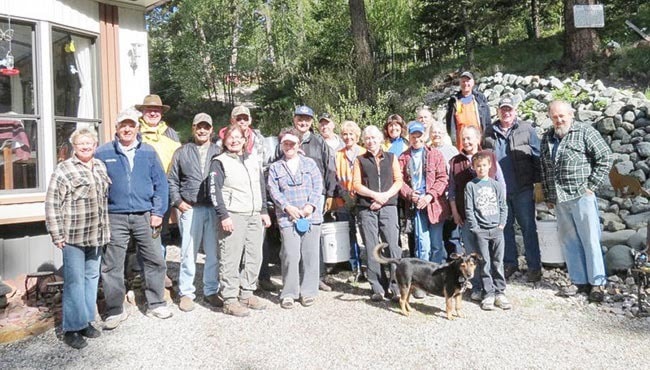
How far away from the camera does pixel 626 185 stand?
6680mm

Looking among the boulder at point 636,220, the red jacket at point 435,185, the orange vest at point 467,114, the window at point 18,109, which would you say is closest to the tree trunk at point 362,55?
the orange vest at point 467,114

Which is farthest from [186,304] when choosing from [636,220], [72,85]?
[636,220]

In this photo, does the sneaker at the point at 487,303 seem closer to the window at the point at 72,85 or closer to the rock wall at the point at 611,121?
the rock wall at the point at 611,121

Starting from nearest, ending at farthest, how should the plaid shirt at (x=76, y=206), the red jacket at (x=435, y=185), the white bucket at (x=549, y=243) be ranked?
the plaid shirt at (x=76, y=206) < the red jacket at (x=435, y=185) < the white bucket at (x=549, y=243)

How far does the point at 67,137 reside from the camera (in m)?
5.83

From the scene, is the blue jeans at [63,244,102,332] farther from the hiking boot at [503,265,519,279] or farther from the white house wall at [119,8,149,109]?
the hiking boot at [503,265,519,279]

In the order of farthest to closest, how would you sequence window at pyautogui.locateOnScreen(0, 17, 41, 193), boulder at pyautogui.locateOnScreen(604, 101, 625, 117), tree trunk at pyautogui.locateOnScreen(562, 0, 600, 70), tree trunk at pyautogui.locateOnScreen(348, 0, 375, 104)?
tree trunk at pyautogui.locateOnScreen(348, 0, 375, 104) → tree trunk at pyautogui.locateOnScreen(562, 0, 600, 70) → boulder at pyautogui.locateOnScreen(604, 101, 625, 117) → window at pyautogui.locateOnScreen(0, 17, 41, 193)

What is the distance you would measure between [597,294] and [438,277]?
155cm

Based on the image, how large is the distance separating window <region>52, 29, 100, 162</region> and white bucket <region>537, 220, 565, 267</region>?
5341mm

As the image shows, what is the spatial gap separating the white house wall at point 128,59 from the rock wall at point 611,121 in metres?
5.81

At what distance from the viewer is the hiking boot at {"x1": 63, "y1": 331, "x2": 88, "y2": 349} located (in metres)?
3.84

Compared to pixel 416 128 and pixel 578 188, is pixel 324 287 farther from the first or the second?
pixel 578 188

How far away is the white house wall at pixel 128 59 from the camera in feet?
21.4

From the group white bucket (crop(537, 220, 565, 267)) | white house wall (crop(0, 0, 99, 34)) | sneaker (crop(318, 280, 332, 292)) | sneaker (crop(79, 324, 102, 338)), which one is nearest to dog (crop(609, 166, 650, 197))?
white bucket (crop(537, 220, 565, 267))
